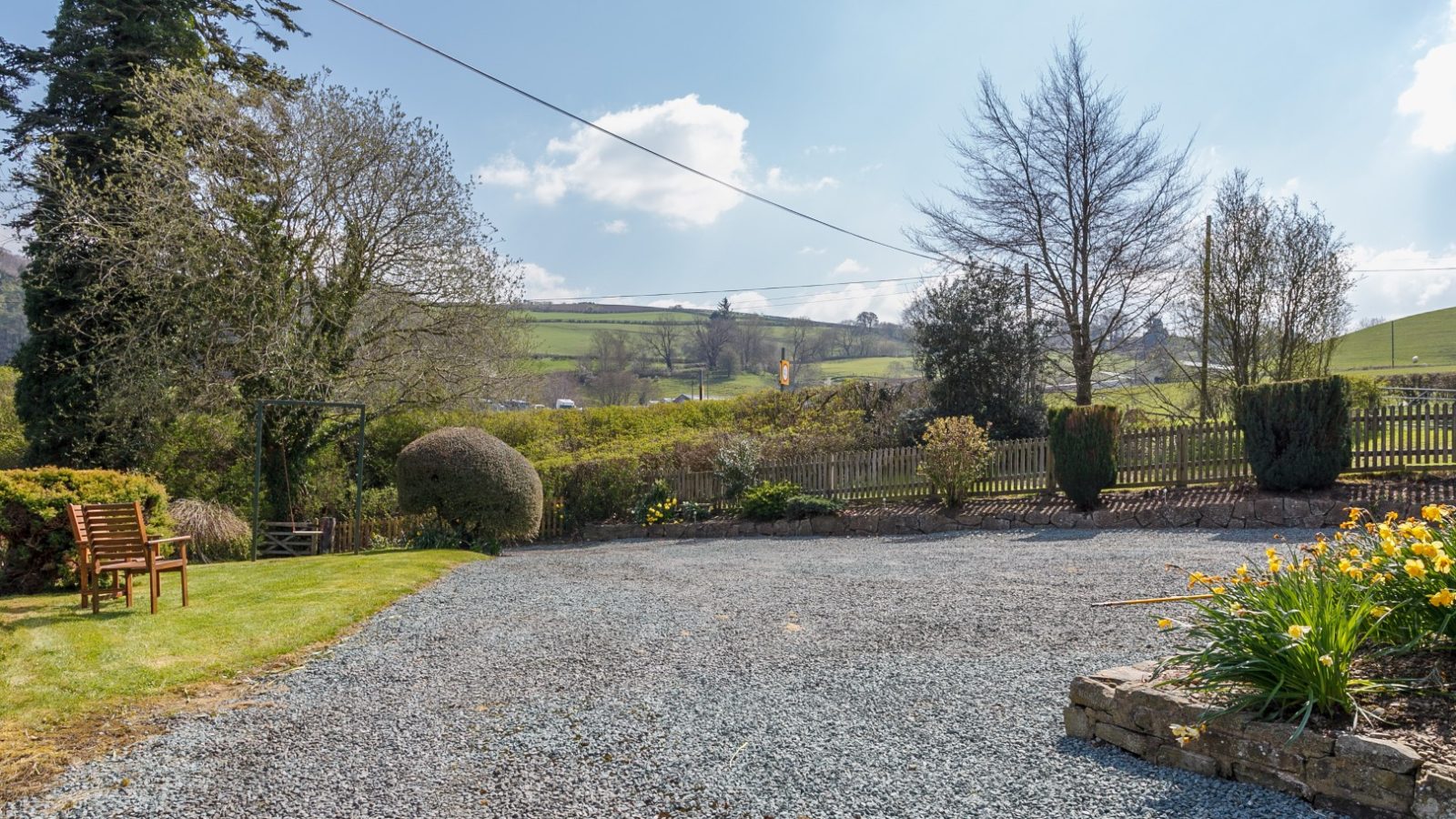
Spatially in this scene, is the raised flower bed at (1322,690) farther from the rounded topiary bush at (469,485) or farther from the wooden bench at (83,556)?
the rounded topiary bush at (469,485)

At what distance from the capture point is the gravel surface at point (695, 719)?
3465mm

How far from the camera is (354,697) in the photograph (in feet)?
16.2

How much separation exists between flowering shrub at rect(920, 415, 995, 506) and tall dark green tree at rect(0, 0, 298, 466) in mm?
13515

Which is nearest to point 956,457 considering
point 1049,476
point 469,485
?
point 1049,476

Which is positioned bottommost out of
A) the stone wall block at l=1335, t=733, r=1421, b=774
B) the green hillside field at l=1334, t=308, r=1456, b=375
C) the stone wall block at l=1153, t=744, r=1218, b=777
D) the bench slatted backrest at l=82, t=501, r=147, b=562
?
the stone wall block at l=1153, t=744, r=1218, b=777

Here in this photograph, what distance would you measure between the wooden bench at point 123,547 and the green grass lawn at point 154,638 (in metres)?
0.30

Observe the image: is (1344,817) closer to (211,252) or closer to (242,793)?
(242,793)

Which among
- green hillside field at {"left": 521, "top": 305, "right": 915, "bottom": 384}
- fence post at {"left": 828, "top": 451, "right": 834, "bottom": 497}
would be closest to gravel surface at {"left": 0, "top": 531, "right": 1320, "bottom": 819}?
fence post at {"left": 828, "top": 451, "right": 834, "bottom": 497}

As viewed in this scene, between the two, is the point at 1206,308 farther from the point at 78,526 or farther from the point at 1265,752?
the point at 78,526

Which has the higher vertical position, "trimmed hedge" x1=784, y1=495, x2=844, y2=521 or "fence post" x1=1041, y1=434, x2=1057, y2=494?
"fence post" x1=1041, y1=434, x2=1057, y2=494

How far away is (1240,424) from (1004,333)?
5.87 meters

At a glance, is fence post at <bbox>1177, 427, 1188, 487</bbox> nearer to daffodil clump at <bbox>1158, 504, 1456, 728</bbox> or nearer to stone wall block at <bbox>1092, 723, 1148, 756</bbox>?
daffodil clump at <bbox>1158, 504, 1456, 728</bbox>

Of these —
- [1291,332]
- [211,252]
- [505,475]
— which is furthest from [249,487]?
[1291,332]

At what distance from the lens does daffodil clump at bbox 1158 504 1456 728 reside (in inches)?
132
